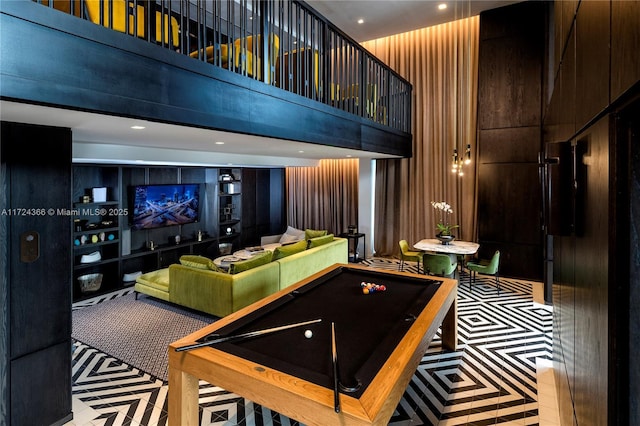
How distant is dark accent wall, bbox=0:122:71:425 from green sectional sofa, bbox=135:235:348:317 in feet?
5.95

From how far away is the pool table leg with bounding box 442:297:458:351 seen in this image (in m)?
3.62

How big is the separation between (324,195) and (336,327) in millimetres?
6967

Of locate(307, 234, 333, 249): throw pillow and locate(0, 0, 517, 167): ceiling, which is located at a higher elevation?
locate(0, 0, 517, 167): ceiling

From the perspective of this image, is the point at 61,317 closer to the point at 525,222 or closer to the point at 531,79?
the point at 525,222

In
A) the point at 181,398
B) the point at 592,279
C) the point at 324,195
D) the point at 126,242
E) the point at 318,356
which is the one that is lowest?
the point at 181,398

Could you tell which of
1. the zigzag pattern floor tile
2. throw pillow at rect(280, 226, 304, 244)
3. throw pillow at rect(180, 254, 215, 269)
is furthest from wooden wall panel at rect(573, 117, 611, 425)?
throw pillow at rect(280, 226, 304, 244)

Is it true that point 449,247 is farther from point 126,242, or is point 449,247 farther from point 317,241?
point 126,242

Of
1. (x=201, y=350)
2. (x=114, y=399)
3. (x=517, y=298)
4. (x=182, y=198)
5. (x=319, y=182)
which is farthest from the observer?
(x=319, y=182)

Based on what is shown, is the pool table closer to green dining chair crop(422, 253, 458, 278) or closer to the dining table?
green dining chair crop(422, 253, 458, 278)

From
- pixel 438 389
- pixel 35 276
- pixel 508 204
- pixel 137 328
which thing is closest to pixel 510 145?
pixel 508 204

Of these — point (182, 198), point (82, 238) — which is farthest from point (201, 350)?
point (182, 198)

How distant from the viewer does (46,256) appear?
2.47m

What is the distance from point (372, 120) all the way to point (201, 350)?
429 cm

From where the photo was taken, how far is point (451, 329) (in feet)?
12.1
